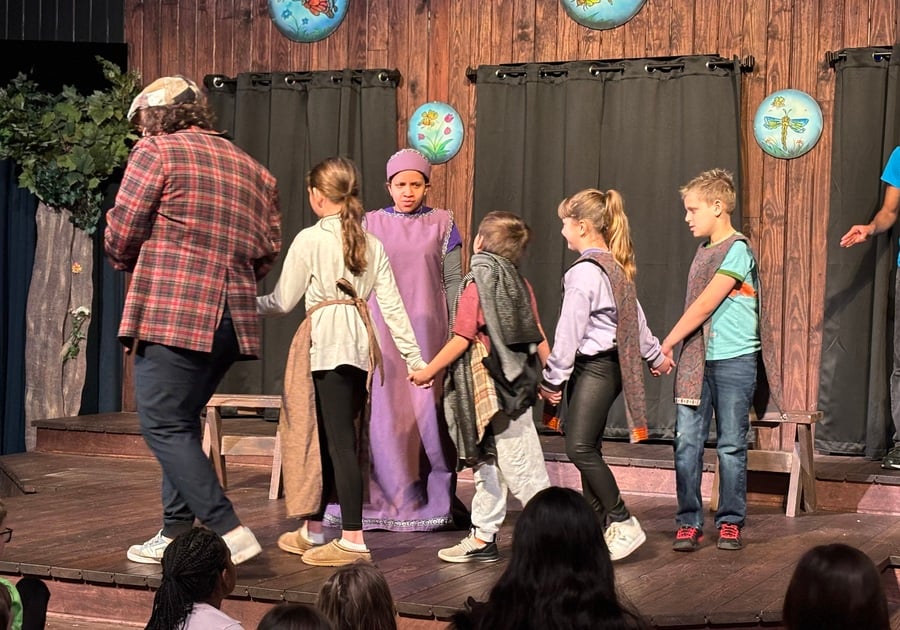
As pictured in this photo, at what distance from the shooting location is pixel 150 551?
3951 millimetres

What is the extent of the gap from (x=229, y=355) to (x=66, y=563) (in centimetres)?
91

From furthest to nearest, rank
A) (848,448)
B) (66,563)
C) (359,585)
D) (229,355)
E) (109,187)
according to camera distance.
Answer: (109,187) → (848,448) → (66,563) → (229,355) → (359,585)

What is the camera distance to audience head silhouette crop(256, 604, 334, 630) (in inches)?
80.3

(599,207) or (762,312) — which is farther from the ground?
(599,207)

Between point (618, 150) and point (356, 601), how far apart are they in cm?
444

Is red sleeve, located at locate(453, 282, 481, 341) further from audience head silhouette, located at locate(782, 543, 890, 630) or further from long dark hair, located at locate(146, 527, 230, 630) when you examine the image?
audience head silhouette, located at locate(782, 543, 890, 630)

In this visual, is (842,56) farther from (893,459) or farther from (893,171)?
(893,459)

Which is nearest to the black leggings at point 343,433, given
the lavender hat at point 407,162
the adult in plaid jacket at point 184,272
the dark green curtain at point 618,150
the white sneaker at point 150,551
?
the adult in plaid jacket at point 184,272

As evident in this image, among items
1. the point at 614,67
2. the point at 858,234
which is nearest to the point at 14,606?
the point at 858,234

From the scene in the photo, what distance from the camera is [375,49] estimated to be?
702 centimetres

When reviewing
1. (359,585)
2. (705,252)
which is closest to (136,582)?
(359,585)

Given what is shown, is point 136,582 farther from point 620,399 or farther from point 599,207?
point 620,399

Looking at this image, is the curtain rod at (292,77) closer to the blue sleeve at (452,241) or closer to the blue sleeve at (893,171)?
the blue sleeve at (452,241)

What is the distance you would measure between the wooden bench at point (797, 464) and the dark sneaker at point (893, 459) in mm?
400
